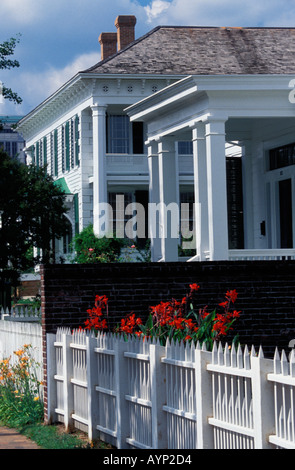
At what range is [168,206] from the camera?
66.2ft

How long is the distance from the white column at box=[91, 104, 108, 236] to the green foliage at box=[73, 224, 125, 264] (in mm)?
934

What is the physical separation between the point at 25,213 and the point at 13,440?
795 inches

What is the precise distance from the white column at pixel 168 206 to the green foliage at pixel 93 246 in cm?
692

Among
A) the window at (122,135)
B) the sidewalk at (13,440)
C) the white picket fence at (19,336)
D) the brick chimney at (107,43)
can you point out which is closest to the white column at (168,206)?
the white picket fence at (19,336)

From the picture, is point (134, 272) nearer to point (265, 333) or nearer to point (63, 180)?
point (265, 333)

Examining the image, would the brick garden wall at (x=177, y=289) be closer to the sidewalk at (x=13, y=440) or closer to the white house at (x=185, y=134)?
the sidewalk at (x=13, y=440)

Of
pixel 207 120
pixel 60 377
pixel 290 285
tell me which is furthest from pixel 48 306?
pixel 207 120

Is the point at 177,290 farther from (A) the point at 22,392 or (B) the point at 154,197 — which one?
(B) the point at 154,197

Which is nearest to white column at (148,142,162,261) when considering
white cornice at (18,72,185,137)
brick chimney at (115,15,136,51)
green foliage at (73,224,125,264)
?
green foliage at (73,224,125,264)

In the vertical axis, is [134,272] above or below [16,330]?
above

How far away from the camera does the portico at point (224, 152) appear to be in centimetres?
1734

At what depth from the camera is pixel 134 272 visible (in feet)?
42.3

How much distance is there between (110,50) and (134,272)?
27669mm

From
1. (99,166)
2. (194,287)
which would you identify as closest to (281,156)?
(194,287)
